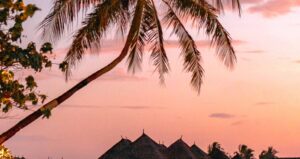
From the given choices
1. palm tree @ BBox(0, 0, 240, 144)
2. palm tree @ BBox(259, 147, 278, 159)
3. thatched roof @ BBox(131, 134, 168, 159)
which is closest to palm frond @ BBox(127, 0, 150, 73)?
palm tree @ BBox(0, 0, 240, 144)

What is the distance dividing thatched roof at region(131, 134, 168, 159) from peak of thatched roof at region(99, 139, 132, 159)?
0.56m

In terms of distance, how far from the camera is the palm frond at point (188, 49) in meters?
18.1

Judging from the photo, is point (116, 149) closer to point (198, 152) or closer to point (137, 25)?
point (198, 152)

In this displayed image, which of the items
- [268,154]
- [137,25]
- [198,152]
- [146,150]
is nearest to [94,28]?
[137,25]

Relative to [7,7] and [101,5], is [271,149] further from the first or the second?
[7,7]

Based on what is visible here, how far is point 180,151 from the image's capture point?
4244 cm

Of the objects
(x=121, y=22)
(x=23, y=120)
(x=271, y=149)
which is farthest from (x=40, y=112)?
(x=271, y=149)

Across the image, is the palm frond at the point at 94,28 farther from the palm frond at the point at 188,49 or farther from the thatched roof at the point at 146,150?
the thatched roof at the point at 146,150

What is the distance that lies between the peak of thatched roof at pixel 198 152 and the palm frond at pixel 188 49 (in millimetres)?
25490

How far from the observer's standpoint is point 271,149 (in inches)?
2650

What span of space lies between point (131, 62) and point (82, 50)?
4.65 feet

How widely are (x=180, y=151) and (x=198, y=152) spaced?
339cm

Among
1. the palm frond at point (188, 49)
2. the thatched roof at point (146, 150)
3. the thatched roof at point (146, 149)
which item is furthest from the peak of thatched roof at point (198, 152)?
the palm frond at point (188, 49)

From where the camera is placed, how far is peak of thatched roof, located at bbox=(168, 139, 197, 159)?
42094 mm
